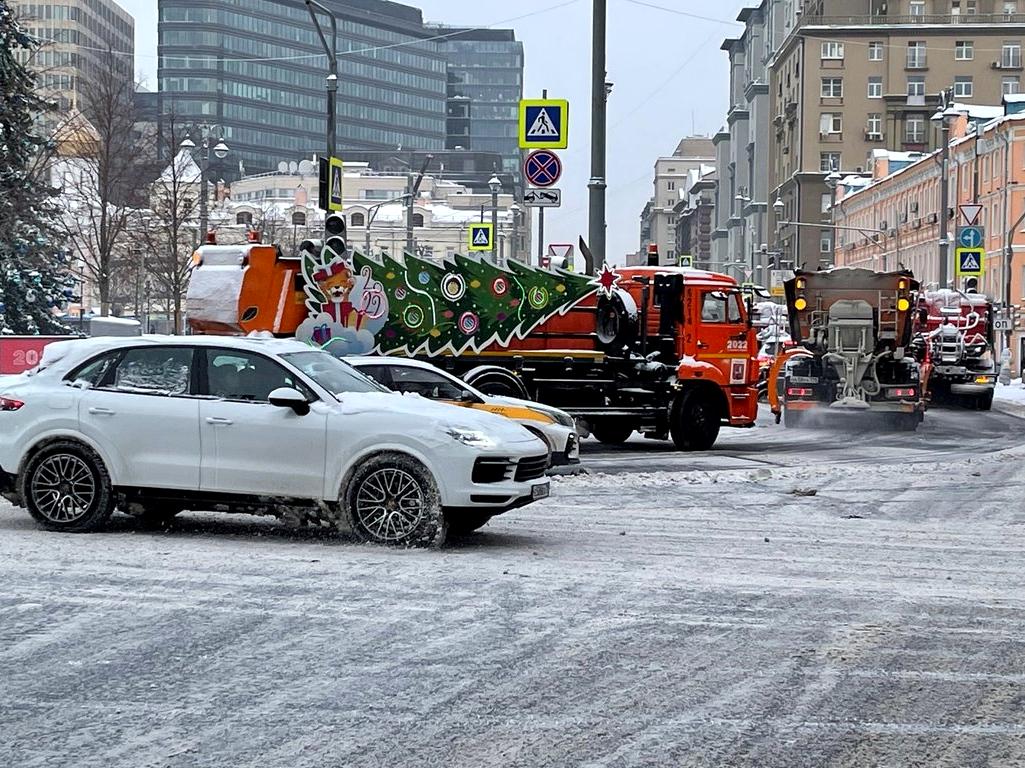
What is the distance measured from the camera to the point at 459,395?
17672 mm

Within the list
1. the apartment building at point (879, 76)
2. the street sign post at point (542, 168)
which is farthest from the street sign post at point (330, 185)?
the apartment building at point (879, 76)

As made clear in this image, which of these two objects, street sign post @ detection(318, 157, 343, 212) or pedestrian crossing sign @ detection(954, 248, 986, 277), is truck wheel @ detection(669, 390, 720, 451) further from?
pedestrian crossing sign @ detection(954, 248, 986, 277)

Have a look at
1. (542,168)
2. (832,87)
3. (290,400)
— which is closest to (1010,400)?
(542,168)

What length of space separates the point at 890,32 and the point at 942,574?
383 feet

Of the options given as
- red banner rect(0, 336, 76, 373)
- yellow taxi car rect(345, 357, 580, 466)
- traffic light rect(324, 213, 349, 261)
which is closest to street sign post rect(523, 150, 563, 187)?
traffic light rect(324, 213, 349, 261)

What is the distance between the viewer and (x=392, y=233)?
4830 inches

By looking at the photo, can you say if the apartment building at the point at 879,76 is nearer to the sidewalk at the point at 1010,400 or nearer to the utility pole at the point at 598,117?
the sidewalk at the point at 1010,400

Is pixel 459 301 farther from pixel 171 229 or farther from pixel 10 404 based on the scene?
pixel 171 229

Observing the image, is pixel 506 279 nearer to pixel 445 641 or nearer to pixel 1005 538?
pixel 1005 538

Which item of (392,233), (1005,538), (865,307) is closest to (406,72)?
(392,233)

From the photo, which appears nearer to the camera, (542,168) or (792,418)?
(542,168)

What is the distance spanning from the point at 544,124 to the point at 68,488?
13.7 metres

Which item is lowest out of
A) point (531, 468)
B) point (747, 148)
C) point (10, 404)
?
point (531, 468)

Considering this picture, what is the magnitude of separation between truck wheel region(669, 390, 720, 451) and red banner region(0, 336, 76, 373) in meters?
13.1
